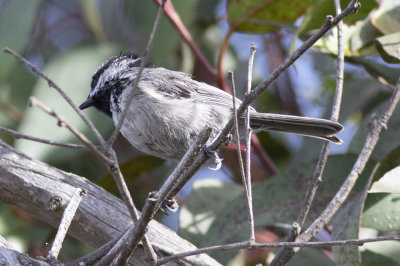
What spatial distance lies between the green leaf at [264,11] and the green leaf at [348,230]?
1164 mm

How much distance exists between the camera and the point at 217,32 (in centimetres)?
458

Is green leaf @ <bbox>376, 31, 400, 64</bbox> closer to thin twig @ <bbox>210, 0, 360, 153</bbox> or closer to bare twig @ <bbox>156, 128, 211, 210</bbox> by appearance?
thin twig @ <bbox>210, 0, 360, 153</bbox>

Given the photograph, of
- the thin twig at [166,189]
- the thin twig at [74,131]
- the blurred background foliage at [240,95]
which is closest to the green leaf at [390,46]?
the blurred background foliage at [240,95]

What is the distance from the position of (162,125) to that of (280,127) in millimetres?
625

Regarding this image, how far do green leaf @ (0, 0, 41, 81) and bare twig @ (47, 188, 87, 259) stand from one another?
56.4 inches

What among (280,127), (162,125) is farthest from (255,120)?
(162,125)

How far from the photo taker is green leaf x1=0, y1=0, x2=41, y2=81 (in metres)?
3.45

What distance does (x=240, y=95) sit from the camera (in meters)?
4.13

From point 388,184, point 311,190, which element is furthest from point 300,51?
point 388,184

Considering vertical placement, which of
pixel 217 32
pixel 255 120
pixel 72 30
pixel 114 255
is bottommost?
pixel 114 255

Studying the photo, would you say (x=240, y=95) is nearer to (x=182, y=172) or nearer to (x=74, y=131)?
(x=182, y=172)

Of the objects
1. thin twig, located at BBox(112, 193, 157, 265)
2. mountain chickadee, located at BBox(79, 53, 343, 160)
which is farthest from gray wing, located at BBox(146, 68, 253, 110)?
thin twig, located at BBox(112, 193, 157, 265)

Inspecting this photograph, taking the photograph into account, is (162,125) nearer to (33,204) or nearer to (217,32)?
(33,204)

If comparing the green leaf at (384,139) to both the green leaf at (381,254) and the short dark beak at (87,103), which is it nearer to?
the green leaf at (381,254)
